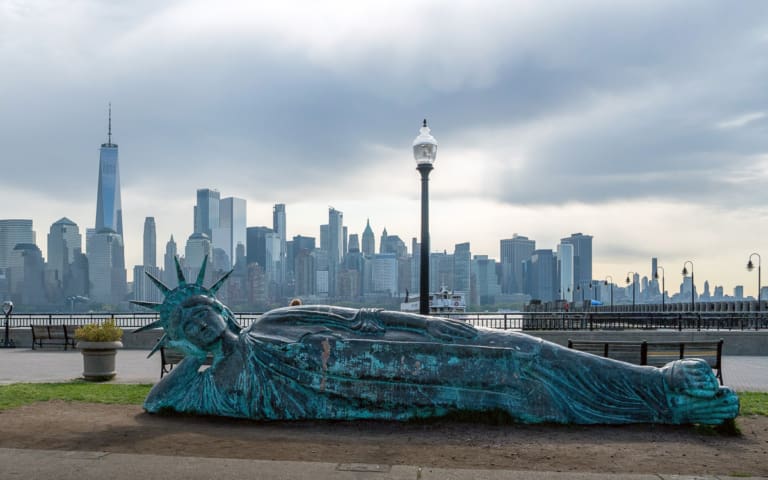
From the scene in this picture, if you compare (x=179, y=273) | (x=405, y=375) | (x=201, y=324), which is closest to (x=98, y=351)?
(x=179, y=273)

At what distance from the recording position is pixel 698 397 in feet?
25.3

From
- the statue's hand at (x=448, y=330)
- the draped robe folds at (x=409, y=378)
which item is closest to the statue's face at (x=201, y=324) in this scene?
the draped robe folds at (x=409, y=378)

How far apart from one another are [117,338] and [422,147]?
22.5 ft

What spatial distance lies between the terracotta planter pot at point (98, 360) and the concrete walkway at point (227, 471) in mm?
6635

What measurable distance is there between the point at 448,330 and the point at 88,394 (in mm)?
6103

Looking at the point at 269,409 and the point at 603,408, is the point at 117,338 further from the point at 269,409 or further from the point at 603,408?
the point at 603,408

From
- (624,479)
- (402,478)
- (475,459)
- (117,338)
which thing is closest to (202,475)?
(402,478)

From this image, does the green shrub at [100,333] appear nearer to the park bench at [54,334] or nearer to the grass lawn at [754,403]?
the park bench at [54,334]

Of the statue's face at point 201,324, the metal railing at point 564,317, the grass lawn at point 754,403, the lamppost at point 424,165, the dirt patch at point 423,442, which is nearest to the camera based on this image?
the dirt patch at point 423,442

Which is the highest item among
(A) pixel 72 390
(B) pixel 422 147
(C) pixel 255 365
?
(B) pixel 422 147

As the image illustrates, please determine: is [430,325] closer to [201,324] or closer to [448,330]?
[448,330]

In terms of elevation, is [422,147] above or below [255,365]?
above

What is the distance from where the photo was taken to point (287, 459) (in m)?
6.45

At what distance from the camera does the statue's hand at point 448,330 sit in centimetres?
816
